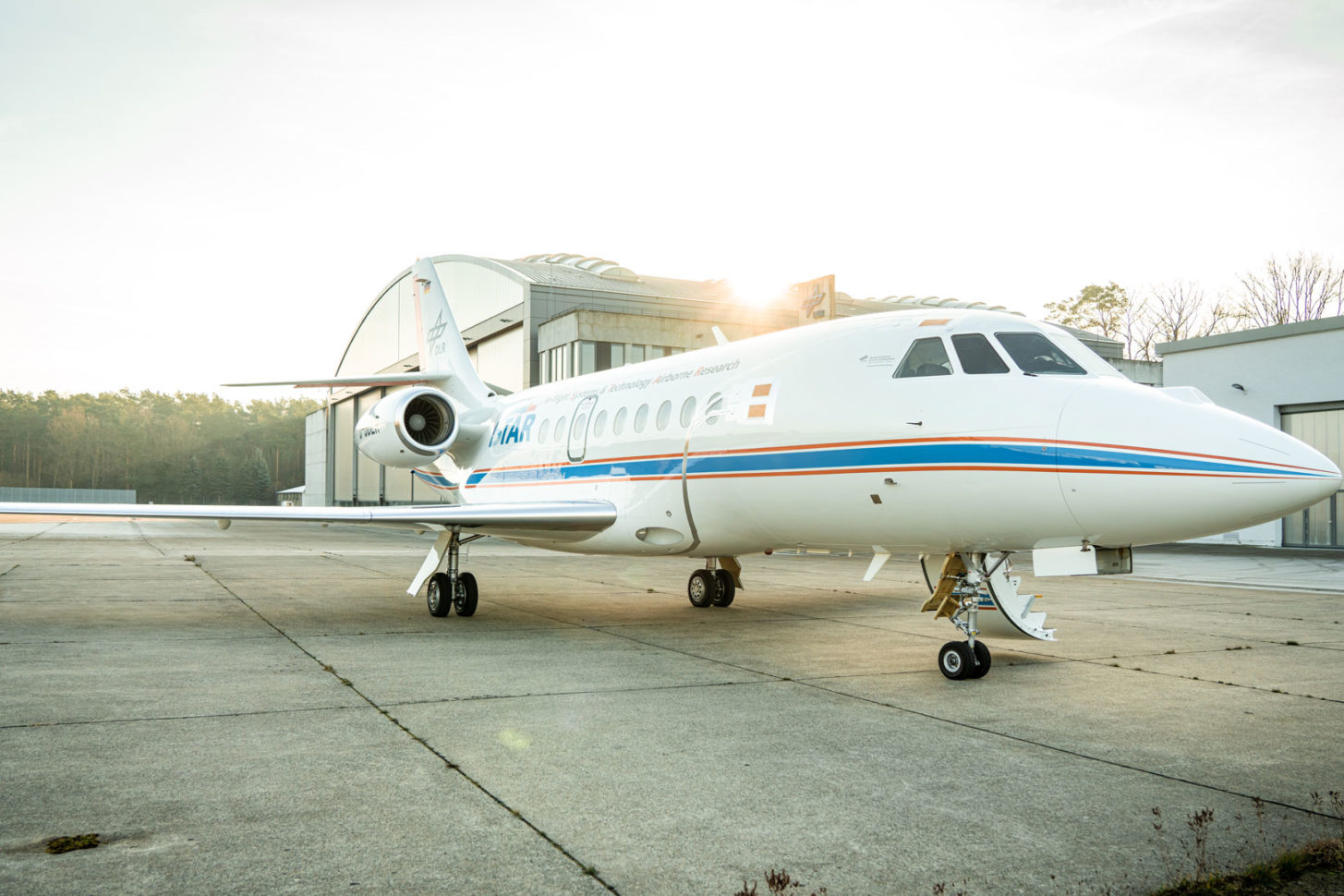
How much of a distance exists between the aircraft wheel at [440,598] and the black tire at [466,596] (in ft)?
0.40

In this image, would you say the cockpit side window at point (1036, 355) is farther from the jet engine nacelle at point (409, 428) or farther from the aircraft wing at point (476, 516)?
the jet engine nacelle at point (409, 428)

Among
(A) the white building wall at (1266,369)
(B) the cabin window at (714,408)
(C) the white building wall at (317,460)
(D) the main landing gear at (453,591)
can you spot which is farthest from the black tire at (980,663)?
(C) the white building wall at (317,460)

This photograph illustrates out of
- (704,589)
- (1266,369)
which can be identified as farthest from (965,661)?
(1266,369)

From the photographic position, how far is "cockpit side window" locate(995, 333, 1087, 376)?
7254mm

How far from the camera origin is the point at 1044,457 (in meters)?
6.67

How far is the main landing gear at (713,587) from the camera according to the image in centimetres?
1284

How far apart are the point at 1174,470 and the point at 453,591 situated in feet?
27.4

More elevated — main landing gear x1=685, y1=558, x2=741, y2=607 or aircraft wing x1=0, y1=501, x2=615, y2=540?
aircraft wing x1=0, y1=501, x2=615, y2=540

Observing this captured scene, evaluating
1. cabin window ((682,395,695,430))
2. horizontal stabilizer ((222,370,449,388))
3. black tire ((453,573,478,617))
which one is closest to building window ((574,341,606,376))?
horizontal stabilizer ((222,370,449,388))

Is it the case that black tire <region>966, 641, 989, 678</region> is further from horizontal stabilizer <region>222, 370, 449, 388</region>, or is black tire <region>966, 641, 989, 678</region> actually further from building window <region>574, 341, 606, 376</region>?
building window <region>574, 341, 606, 376</region>

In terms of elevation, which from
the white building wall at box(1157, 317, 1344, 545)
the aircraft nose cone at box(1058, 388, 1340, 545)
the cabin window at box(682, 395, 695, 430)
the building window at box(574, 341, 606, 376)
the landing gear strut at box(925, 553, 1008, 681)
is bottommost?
the landing gear strut at box(925, 553, 1008, 681)

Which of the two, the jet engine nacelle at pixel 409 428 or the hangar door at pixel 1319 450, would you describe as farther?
the hangar door at pixel 1319 450

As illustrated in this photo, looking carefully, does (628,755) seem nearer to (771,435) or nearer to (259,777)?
(259,777)

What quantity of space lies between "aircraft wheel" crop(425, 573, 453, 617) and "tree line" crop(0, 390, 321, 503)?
122842mm
